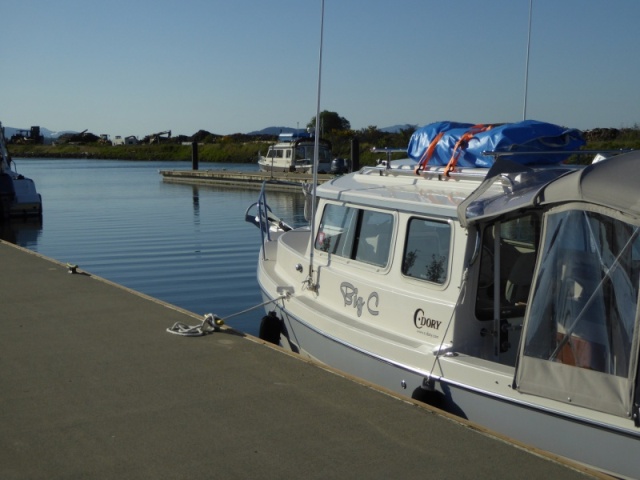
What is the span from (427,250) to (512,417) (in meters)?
1.73

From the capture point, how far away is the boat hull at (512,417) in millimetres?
5438

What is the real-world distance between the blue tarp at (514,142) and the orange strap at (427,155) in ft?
0.11

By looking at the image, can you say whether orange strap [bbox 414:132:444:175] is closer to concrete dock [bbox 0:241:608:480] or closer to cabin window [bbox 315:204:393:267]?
cabin window [bbox 315:204:393:267]

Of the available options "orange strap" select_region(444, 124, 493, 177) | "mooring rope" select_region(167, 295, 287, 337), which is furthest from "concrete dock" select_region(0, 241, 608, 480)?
"orange strap" select_region(444, 124, 493, 177)

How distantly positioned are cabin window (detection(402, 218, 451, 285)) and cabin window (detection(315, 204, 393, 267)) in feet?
1.00

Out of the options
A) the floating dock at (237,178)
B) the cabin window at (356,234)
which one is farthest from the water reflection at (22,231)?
the cabin window at (356,234)

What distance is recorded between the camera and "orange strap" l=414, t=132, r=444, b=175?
812 cm

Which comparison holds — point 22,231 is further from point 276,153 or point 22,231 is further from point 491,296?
point 491,296

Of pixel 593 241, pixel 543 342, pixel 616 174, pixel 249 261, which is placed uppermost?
pixel 616 174

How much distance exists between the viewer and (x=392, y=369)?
715 centimetres

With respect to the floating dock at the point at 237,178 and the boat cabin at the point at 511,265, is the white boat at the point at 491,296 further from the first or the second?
the floating dock at the point at 237,178

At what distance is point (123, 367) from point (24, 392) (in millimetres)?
902

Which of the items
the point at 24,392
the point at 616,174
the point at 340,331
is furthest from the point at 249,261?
the point at 616,174

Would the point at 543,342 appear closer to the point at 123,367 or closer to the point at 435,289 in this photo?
the point at 435,289
